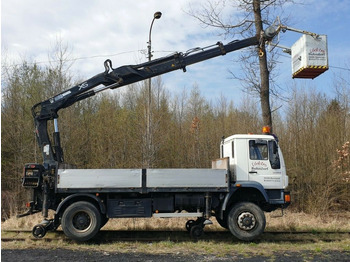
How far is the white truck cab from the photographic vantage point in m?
9.05

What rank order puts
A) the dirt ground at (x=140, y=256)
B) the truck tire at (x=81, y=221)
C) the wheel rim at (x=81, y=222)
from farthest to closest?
the wheel rim at (x=81, y=222)
the truck tire at (x=81, y=221)
the dirt ground at (x=140, y=256)

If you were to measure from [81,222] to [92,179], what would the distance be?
3.81 feet

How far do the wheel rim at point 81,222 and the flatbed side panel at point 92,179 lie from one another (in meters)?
0.76

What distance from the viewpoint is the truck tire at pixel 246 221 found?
28.7 ft

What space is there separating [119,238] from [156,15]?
1018 centimetres

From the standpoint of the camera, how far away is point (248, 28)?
14.3 meters

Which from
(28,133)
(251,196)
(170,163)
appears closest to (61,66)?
(28,133)

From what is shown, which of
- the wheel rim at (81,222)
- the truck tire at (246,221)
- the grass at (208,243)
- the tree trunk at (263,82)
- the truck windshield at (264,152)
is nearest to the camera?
the grass at (208,243)

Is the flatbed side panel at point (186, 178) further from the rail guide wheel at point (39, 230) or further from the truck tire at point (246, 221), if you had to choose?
the rail guide wheel at point (39, 230)

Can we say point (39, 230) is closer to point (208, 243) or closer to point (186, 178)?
point (186, 178)

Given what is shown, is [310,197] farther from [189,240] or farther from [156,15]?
[156,15]

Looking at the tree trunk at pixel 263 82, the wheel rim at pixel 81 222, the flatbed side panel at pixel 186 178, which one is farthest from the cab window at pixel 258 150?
the tree trunk at pixel 263 82

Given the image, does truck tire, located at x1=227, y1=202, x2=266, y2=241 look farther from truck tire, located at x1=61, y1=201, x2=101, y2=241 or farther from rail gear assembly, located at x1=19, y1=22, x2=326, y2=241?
truck tire, located at x1=61, y1=201, x2=101, y2=241

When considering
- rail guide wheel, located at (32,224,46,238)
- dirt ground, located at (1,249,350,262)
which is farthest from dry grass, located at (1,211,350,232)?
dirt ground, located at (1,249,350,262)
